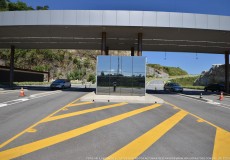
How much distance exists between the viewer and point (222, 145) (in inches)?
291

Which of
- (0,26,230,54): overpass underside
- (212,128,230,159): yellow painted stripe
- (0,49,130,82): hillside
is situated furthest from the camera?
(0,49,130,82): hillside

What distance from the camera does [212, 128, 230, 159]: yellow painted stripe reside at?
6.41 meters

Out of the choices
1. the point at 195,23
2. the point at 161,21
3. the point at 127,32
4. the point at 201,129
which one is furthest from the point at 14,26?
the point at 201,129

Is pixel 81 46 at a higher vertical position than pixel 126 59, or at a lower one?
higher

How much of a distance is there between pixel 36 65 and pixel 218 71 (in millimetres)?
60632

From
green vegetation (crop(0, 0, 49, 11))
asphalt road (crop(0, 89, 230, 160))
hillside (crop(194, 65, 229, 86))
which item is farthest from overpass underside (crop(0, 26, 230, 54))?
green vegetation (crop(0, 0, 49, 11))

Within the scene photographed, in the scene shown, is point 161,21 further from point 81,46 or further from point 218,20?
point 81,46

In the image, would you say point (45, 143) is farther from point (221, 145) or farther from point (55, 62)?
point (55, 62)

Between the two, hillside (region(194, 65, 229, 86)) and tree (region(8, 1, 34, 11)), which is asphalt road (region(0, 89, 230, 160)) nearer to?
hillside (region(194, 65, 229, 86))

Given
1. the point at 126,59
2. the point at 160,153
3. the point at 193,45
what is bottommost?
the point at 160,153

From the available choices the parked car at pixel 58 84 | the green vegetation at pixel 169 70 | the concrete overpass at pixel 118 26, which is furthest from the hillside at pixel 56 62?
the green vegetation at pixel 169 70

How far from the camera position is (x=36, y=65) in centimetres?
9094

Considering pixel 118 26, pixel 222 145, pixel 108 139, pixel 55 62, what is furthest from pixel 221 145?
pixel 55 62

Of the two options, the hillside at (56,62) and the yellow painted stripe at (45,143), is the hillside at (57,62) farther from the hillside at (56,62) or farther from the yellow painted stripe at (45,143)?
the yellow painted stripe at (45,143)
